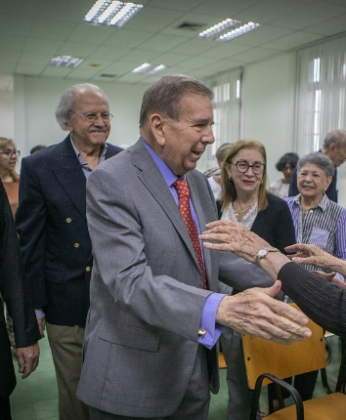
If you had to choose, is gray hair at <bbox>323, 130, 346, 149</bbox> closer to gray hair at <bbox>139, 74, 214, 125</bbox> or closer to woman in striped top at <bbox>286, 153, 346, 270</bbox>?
woman in striped top at <bbox>286, 153, 346, 270</bbox>

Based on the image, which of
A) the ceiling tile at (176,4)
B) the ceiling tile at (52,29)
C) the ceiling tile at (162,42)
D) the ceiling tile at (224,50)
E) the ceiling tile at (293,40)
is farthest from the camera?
the ceiling tile at (224,50)

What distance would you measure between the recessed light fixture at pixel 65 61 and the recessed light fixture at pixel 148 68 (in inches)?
47.3

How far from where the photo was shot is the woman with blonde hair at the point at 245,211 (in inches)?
86.0

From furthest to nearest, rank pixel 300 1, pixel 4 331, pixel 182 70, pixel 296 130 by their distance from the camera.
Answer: pixel 182 70, pixel 296 130, pixel 300 1, pixel 4 331

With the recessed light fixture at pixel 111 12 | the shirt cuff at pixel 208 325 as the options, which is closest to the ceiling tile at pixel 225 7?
the recessed light fixture at pixel 111 12

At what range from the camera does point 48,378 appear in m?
3.06

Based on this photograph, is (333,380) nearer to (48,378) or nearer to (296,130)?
(48,378)

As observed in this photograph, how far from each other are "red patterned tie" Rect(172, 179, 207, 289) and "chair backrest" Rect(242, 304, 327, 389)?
0.66 metres

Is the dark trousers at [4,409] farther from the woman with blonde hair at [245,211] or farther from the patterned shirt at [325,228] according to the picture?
the patterned shirt at [325,228]

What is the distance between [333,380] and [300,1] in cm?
386

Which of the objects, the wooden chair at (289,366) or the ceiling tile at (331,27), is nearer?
Answer: the wooden chair at (289,366)

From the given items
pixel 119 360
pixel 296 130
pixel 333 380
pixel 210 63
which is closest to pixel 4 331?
pixel 119 360

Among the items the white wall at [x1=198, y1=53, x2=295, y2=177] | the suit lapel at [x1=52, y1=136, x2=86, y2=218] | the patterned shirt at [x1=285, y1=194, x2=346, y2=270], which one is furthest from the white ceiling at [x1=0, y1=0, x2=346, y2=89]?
the suit lapel at [x1=52, y1=136, x2=86, y2=218]

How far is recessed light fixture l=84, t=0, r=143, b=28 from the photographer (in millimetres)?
4832
